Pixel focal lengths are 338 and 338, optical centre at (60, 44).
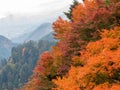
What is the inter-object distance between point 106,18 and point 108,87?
34.6 ft

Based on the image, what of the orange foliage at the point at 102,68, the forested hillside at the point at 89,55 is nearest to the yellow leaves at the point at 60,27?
the forested hillside at the point at 89,55

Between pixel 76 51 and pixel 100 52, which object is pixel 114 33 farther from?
pixel 76 51

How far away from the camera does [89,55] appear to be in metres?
28.7

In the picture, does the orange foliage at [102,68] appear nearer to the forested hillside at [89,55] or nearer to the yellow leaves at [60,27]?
the forested hillside at [89,55]

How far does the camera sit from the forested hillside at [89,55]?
81.5 feet

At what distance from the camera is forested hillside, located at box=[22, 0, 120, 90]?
81.5ft

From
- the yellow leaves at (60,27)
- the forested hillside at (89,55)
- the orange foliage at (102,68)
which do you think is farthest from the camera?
the yellow leaves at (60,27)

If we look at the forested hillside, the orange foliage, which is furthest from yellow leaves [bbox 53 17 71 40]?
the orange foliage

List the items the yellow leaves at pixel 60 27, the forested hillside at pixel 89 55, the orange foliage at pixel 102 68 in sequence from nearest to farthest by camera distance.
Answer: the orange foliage at pixel 102 68
the forested hillside at pixel 89 55
the yellow leaves at pixel 60 27

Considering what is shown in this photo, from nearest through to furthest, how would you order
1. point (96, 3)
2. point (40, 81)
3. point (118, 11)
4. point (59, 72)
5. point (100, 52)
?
point (100, 52) → point (118, 11) → point (96, 3) → point (59, 72) → point (40, 81)

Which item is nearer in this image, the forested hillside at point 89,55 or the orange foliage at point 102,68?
the orange foliage at point 102,68

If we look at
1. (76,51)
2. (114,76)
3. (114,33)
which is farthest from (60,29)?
(114,76)

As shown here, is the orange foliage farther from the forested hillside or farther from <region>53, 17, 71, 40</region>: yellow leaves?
<region>53, 17, 71, 40</region>: yellow leaves

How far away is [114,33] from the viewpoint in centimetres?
2845
